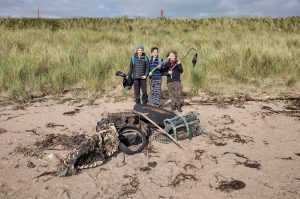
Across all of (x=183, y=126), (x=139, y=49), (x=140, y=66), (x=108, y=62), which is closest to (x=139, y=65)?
(x=140, y=66)

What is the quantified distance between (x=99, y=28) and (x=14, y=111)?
11389 mm

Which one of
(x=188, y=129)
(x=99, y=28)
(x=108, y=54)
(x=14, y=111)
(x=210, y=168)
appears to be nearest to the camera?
(x=210, y=168)

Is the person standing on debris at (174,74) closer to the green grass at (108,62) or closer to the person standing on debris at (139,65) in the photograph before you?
the person standing on debris at (139,65)

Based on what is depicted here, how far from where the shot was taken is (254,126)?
5.97 meters

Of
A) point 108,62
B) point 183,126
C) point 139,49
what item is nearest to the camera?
point 183,126

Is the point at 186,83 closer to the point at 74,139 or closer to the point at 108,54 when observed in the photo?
the point at 108,54

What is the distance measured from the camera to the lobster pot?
17.2ft

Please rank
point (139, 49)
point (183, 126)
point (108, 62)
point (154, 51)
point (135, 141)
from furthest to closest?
point (108, 62), point (154, 51), point (139, 49), point (183, 126), point (135, 141)

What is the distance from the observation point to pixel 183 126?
17.7 feet

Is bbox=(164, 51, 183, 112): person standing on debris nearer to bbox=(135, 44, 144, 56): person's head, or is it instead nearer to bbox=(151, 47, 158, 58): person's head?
bbox=(151, 47, 158, 58): person's head

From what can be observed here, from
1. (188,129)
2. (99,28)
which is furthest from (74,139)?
(99,28)

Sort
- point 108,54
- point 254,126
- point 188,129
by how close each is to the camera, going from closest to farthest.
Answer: point 188,129 < point 254,126 < point 108,54

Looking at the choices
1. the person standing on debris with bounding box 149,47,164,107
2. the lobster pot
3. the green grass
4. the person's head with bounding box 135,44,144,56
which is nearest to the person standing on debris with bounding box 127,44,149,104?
the person's head with bounding box 135,44,144,56

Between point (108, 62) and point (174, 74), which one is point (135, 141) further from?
point (108, 62)
